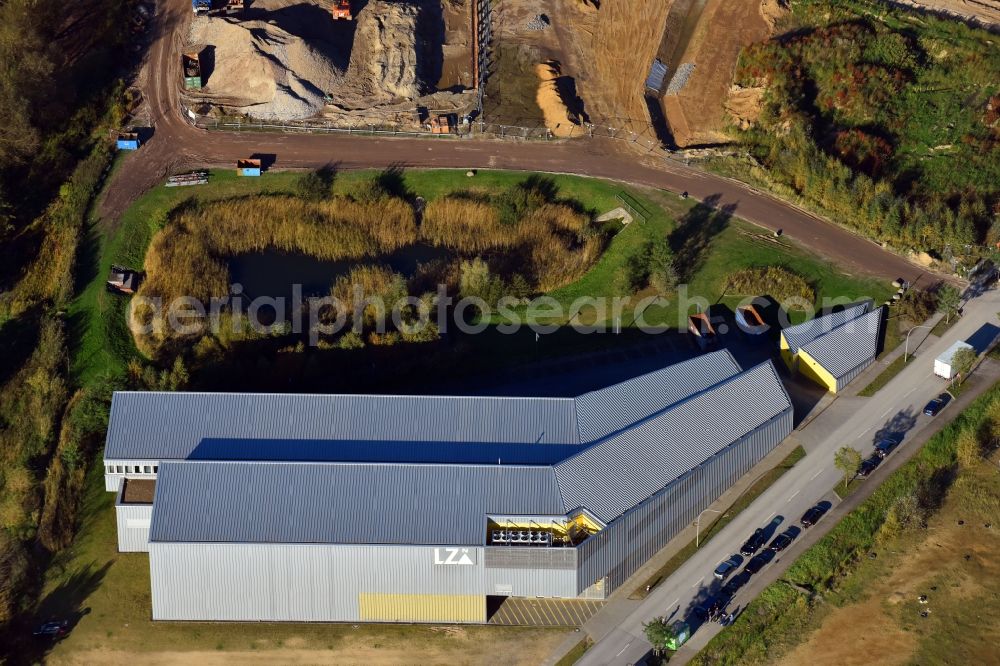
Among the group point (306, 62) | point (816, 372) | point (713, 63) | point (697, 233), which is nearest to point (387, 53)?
point (306, 62)

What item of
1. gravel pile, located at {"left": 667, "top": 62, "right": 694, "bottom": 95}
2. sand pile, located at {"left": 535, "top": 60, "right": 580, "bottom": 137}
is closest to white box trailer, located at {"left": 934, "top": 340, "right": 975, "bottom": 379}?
gravel pile, located at {"left": 667, "top": 62, "right": 694, "bottom": 95}

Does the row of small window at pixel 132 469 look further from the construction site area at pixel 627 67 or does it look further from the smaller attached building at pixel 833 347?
the smaller attached building at pixel 833 347

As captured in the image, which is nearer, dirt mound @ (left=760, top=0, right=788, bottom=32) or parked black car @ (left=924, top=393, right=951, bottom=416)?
parked black car @ (left=924, top=393, right=951, bottom=416)

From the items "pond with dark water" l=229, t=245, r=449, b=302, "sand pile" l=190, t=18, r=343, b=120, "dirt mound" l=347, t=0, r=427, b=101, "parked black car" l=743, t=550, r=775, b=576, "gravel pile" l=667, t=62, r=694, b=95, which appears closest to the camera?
"parked black car" l=743, t=550, r=775, b=576

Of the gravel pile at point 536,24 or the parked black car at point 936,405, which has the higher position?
the gravel pile at point 536,24

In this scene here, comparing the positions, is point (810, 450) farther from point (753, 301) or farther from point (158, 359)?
point (158, 359)

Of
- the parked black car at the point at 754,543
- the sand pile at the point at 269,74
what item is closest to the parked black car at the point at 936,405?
the parked black car at the point at 754,543

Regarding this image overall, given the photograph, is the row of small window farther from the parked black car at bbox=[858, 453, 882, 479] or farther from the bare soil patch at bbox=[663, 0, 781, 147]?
the bare soil patch at bbox=[663, 0, 781, 147]
